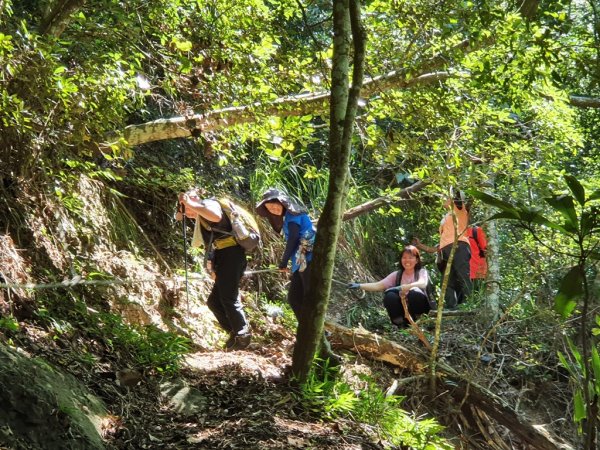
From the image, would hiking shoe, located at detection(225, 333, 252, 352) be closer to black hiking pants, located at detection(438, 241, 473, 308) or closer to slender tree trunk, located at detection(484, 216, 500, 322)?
black hiking pants, located at detection(438, 241, 473, 308)

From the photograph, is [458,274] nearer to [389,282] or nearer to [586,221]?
[389,282]

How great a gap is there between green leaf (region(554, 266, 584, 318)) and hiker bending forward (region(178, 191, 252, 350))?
4109 millimetres

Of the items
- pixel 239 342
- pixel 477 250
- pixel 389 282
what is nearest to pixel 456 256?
pixel 477 250

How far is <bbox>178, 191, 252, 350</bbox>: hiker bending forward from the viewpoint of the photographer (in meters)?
6.48

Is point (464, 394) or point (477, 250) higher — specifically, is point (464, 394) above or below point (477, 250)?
below

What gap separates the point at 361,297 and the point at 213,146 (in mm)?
4038

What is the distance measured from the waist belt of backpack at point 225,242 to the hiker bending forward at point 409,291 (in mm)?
1957

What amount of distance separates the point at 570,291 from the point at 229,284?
4497mm

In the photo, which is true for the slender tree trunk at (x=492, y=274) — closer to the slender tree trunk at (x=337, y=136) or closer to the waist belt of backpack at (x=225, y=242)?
the waist belt of backpack at (x=225, y=242)

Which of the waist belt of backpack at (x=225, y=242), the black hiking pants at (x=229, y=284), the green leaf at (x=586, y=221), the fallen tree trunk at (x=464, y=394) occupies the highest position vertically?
the green leaf at (x=586, y=221)

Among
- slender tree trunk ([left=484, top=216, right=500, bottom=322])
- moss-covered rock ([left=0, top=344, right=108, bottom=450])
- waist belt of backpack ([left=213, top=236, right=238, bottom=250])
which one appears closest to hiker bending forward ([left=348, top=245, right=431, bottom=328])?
slender tree trunk ([left=484, top=216, right=500, bottom=322])

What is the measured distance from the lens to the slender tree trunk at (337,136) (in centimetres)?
463

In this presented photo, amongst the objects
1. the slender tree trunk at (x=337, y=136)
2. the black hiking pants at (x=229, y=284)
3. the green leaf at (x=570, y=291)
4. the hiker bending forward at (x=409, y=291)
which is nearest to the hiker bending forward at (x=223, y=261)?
the black hiking pants at (x=229, y=284)

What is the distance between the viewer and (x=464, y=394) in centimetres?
700
